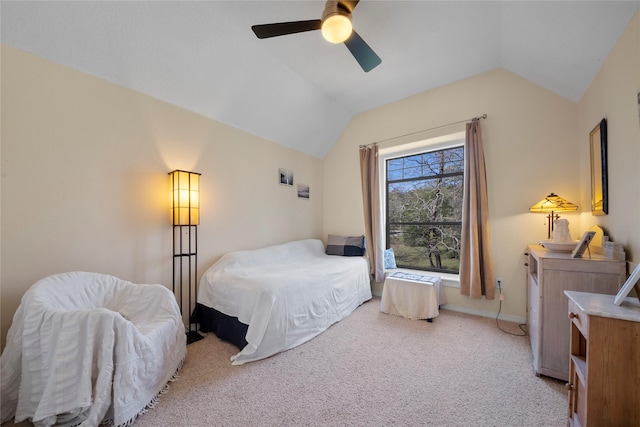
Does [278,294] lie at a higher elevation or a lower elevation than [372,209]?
lower

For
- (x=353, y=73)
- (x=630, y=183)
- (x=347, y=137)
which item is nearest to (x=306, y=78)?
(x=353, y=73)

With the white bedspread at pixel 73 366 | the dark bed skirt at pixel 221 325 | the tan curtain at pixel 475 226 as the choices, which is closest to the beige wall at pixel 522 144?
the tan curtain at pixel 475 226

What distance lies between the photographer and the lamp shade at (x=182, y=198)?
234cm

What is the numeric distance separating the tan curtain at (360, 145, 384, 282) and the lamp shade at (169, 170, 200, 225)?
232 centimetres

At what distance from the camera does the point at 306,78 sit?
3.01 m

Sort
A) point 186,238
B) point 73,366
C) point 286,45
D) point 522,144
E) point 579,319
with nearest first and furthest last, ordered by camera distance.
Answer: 1. point 579,319
2. point 73,366
3. point 286,45
4. point 186,238
5. point 522,144

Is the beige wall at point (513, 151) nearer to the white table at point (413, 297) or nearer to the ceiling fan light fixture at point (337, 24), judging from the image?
the white table at point (413, 297)

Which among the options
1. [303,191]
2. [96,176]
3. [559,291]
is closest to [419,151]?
[303,191]

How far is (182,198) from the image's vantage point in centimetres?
235

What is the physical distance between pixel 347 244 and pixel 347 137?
1779 millimetres

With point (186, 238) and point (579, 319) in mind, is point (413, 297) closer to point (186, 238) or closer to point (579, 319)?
point (579, 319)

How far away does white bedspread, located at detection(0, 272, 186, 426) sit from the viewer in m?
1.28

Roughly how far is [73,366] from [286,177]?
9.48 ft

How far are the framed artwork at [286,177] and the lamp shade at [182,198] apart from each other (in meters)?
1.43
